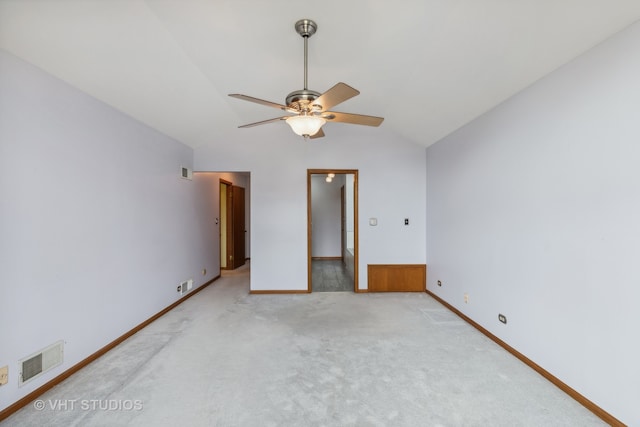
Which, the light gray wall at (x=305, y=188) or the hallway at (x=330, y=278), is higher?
the light gray wall at (x=305, y=188)

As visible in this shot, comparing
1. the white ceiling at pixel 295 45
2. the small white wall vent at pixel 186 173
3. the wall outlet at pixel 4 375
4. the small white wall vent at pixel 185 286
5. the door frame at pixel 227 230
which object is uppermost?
the white ceiling at pixel 295 45

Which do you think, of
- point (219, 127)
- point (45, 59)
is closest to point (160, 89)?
point (45, 59)

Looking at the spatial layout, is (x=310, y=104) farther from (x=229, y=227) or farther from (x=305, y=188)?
(x=229, y=227)

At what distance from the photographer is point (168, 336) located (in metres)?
2.89

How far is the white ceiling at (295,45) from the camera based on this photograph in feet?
5.65

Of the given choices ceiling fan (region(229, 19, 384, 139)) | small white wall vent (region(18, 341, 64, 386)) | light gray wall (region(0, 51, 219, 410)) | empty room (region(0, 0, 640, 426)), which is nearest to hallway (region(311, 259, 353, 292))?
empty room (region(0, 0, 640, 426))

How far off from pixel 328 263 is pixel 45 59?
6.23m

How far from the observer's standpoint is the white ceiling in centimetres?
172

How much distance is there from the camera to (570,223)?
1.94 meters

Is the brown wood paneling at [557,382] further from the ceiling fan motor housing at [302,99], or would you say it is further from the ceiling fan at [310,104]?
the ceiling fan motor housing at [302,99]

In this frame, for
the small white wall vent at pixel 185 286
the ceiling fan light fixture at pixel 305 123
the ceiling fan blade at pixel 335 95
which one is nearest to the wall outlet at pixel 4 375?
the small white wall vent at pixel 185 286

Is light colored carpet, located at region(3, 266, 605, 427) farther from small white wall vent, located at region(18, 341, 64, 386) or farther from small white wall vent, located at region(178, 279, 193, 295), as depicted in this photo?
small white wall vent, located at region(178, 279, 193, 295)

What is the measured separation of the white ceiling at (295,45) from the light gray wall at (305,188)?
126 centimetres

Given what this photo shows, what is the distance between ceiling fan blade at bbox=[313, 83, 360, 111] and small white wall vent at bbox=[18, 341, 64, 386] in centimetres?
269
